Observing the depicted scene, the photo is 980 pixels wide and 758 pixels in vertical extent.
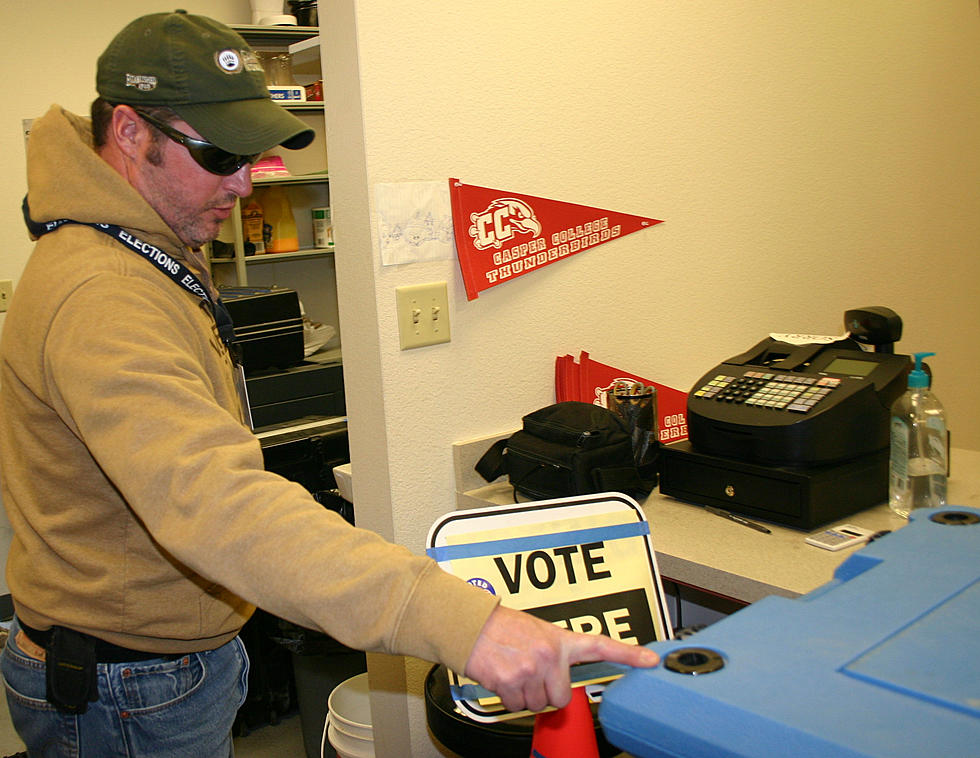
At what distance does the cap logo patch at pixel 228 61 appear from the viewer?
1.22 metres

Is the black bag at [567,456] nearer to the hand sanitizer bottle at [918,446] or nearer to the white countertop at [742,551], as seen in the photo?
the white countertop at [742,551]

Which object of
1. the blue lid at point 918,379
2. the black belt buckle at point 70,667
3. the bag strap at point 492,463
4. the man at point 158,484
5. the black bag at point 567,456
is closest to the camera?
the man at point 158,484

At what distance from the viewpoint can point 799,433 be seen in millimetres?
1578

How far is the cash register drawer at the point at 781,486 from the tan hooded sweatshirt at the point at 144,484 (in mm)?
867

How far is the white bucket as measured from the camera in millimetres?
2086

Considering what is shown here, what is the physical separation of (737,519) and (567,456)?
334mm

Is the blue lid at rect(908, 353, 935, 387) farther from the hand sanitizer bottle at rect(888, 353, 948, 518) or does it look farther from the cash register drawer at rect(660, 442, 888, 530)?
the cash register drawer at rect(660, 442, 888, 530)

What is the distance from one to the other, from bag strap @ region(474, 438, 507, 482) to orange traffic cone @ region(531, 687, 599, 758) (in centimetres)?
87

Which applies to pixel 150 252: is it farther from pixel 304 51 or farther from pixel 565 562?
pixel 304 51

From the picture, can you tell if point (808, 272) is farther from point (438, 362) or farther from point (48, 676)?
point (48, 676)

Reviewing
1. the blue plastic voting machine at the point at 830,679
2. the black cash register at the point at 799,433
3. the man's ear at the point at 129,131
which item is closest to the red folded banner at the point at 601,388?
the black cash register at the point at 799,433

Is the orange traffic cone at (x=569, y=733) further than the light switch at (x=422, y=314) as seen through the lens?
No

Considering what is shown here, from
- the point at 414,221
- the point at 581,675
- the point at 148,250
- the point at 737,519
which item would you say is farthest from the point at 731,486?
the point at 148,250

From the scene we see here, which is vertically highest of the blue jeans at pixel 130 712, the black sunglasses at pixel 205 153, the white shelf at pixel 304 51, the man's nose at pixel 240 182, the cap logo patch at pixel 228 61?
the white shelf at pixel 304 51
